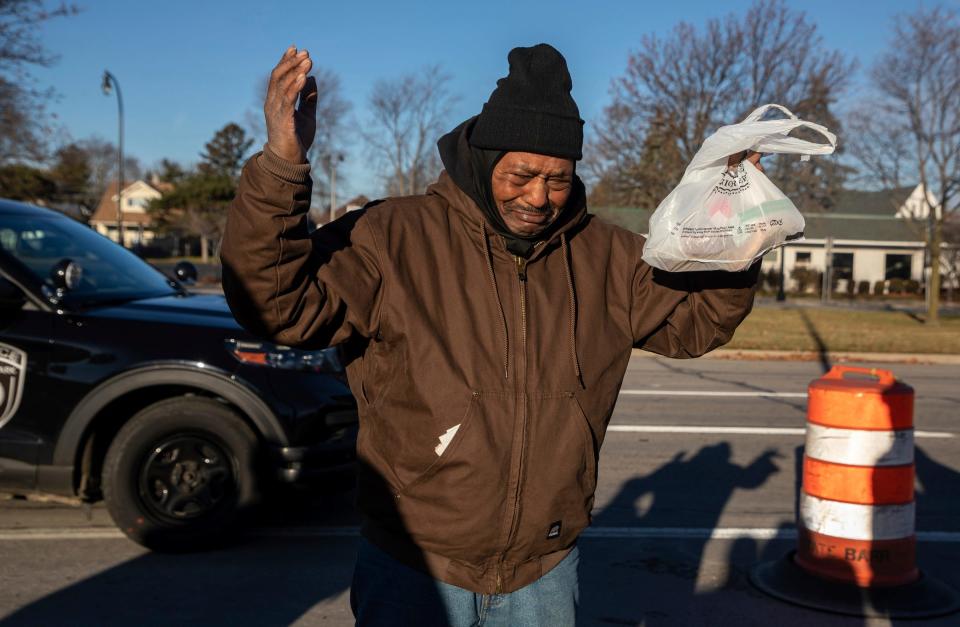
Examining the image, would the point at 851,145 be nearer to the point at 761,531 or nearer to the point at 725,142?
the point at 761,531

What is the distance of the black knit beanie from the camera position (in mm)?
2246

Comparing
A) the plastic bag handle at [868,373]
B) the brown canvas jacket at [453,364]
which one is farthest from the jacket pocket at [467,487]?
the plastic bag handle at [868,373]

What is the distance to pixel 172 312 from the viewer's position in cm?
555

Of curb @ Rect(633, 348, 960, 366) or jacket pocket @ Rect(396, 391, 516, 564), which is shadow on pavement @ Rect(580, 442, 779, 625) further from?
curb @ Rect(633, 348, 960, 366)

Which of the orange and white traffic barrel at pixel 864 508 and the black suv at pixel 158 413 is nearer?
the orange and white traffic barrel at pixel 864 508

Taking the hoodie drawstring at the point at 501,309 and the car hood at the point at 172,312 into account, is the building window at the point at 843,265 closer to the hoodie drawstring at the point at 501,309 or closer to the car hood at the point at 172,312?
the car hood at the point at 172,312

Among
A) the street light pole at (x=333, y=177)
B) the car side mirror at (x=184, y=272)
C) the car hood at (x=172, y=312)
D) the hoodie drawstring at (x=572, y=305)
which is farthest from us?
the street light pole at (x=333, y=177)

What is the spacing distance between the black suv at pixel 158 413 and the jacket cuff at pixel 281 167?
3.24 meters

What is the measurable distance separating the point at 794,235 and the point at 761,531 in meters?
3.82

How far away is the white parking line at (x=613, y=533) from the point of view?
562 cm

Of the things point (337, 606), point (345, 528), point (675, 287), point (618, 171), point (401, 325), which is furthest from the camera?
point (618, 171)

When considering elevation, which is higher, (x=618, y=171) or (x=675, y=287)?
(x=618, y=171)

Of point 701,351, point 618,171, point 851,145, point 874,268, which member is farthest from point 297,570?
point 874,268

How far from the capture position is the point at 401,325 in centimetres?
218
